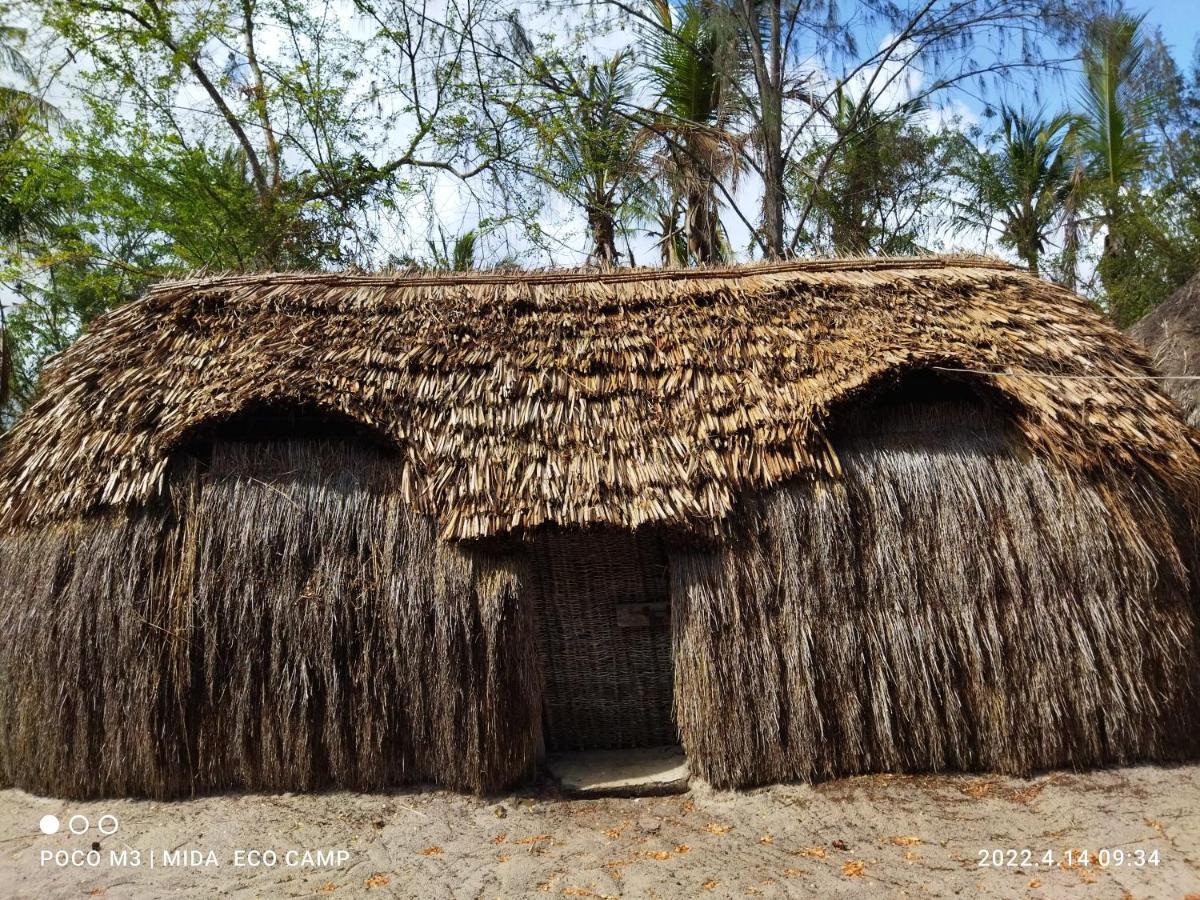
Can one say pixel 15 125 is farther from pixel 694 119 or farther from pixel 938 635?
pixel 938 635

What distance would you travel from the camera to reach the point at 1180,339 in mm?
8477

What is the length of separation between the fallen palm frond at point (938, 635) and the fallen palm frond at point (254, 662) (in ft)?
4.24

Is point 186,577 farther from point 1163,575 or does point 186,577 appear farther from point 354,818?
point 1163,575

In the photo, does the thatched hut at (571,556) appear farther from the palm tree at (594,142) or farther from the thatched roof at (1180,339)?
the palm tree at (594,142)

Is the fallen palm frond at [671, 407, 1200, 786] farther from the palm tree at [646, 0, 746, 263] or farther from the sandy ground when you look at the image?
the palm tree at [646, 0, 746, 263]

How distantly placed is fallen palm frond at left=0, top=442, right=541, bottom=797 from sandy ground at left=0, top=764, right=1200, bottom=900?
0.20 meters

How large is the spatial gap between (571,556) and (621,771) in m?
1.45

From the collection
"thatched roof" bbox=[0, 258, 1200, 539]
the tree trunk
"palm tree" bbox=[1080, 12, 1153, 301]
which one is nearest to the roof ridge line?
"thatched roof" bbox=[0, 258, 1200, 539]

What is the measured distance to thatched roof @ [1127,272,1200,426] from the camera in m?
7.51

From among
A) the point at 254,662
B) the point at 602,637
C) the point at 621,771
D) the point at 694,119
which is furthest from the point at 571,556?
the point at 694,119

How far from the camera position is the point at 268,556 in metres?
4.84

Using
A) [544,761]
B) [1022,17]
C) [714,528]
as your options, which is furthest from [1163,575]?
[1022,17]

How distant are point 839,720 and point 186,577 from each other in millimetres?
4170

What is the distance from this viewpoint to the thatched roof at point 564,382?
4.88 m
